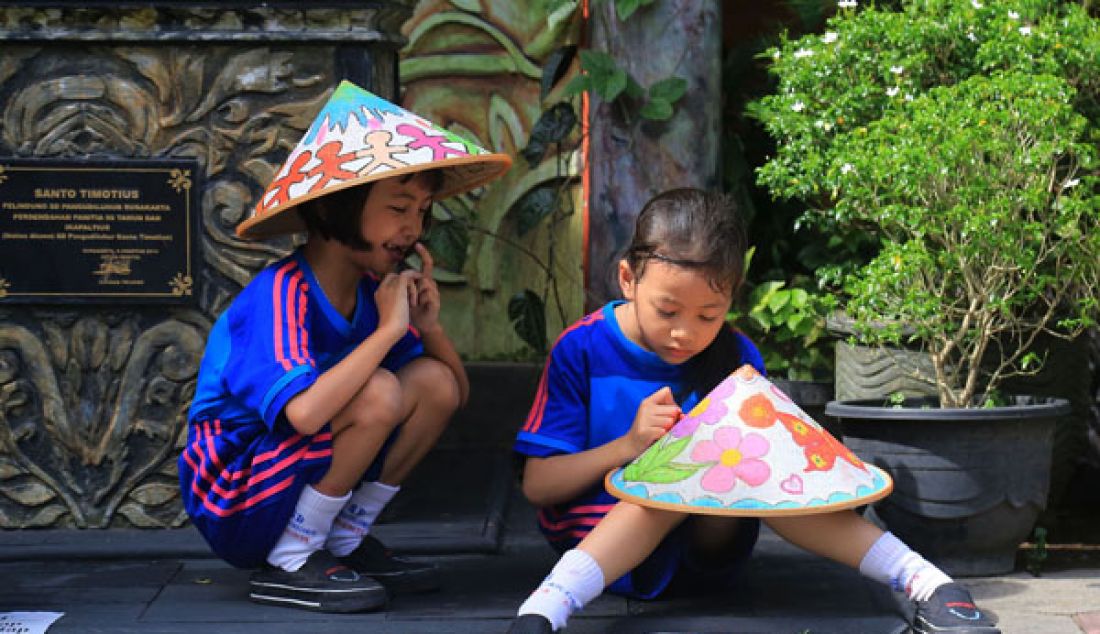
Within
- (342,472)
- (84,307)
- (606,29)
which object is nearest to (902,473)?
(342,472)

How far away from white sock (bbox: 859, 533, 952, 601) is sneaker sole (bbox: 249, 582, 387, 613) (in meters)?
1.15

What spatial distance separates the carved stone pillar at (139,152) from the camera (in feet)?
14.8

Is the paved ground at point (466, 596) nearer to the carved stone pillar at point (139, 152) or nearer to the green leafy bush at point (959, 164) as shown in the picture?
the carved stone pillar at point (139, 152)

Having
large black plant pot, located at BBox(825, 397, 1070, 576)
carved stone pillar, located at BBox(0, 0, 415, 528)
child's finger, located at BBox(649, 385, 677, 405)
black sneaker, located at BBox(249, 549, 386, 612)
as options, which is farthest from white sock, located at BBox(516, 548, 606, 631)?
carved stone pillar, located at BBox(0, 0, 415, 528)

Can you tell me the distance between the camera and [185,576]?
416 centimetres

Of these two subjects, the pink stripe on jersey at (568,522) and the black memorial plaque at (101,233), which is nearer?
the pink stripe on jersey at (568,522)

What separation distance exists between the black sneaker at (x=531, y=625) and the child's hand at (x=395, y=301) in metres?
0.76

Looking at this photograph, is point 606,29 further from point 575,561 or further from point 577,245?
point 575,561

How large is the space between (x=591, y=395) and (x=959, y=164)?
122cm

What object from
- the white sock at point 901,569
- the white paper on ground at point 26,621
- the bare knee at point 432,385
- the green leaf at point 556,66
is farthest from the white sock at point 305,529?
the green leaf at point 556,66

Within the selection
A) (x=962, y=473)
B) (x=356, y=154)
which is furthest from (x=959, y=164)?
(x=356, y=154)

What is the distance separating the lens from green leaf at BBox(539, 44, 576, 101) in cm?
560

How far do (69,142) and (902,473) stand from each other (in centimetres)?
255

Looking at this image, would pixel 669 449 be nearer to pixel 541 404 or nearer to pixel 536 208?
pixel 541 404
